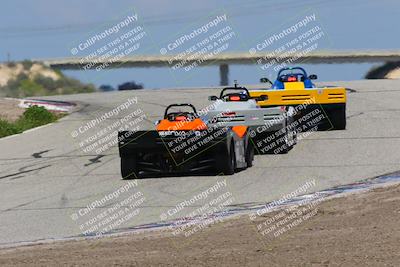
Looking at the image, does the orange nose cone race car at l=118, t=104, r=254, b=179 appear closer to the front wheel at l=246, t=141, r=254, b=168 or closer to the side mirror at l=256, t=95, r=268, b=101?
the front wheel at l=246, t=141, r=254, b=168

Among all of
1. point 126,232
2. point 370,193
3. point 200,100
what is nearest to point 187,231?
point 126,232

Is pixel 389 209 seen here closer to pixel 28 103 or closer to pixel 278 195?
pixel 278 195

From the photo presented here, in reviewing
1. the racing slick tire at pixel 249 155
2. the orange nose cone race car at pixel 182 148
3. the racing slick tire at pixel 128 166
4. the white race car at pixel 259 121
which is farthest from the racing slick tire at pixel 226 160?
the white race car at pixel 259 121

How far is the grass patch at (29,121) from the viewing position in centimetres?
2575

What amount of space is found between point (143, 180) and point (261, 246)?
6584 millimetres

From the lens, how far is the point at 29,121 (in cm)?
2752

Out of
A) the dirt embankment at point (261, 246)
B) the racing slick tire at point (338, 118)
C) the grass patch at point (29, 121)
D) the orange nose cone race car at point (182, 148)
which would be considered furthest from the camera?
the grass patch at point (29, 121)

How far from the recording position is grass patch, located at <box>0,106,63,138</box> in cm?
2575

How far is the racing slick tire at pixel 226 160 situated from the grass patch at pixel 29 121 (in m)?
11.5

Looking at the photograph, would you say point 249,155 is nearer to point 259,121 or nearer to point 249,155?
point 249,155

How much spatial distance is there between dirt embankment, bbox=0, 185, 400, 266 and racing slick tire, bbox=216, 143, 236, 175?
3.77 m

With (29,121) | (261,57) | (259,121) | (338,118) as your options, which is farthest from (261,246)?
(261,57)

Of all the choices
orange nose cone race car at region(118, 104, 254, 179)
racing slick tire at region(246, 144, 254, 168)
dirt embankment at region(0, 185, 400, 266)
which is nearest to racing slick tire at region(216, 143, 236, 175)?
orange nose cone race car at region(118, 104, 254, 179)

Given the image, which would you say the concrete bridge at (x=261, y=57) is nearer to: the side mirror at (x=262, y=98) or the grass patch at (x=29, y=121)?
the grass patch at (x=29, y=121)
